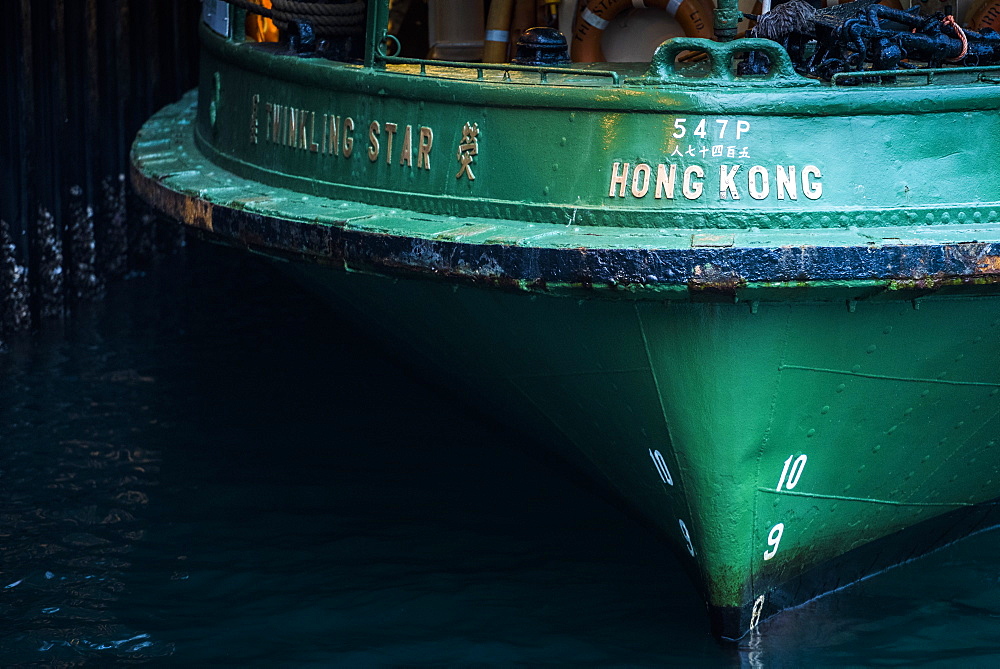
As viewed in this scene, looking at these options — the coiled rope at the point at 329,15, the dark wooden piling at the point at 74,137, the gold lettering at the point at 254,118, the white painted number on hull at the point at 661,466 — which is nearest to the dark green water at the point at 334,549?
the white painted number on hull at the point at 661,466

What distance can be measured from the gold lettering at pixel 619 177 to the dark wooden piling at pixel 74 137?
15.2 feet

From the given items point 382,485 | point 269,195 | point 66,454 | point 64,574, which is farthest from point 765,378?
point 66,454

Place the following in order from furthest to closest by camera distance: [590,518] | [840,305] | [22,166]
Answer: [22,166] → [590,518] → [840,305]

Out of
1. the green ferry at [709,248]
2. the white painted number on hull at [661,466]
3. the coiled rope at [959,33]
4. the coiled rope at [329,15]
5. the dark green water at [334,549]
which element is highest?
the coiled rope at [959,33]

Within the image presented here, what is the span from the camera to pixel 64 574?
5043mm

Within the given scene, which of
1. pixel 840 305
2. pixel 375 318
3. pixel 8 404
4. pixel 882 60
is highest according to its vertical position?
pixel 882 60

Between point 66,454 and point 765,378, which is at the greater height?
point 765,378

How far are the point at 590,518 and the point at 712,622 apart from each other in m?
1.03

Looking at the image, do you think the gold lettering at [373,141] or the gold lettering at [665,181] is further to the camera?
the gold lettering at [373,141]

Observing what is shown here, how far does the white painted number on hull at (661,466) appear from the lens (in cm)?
431

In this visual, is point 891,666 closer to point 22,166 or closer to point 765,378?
point 765,378

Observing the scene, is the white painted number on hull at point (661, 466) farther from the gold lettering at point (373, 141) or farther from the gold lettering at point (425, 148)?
the gold lettering at point (373, 141)

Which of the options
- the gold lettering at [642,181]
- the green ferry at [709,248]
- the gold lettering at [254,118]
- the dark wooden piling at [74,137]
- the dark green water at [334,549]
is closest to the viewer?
the green ferry at [709,248]

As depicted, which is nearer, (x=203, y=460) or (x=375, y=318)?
(x=375, y=318)
